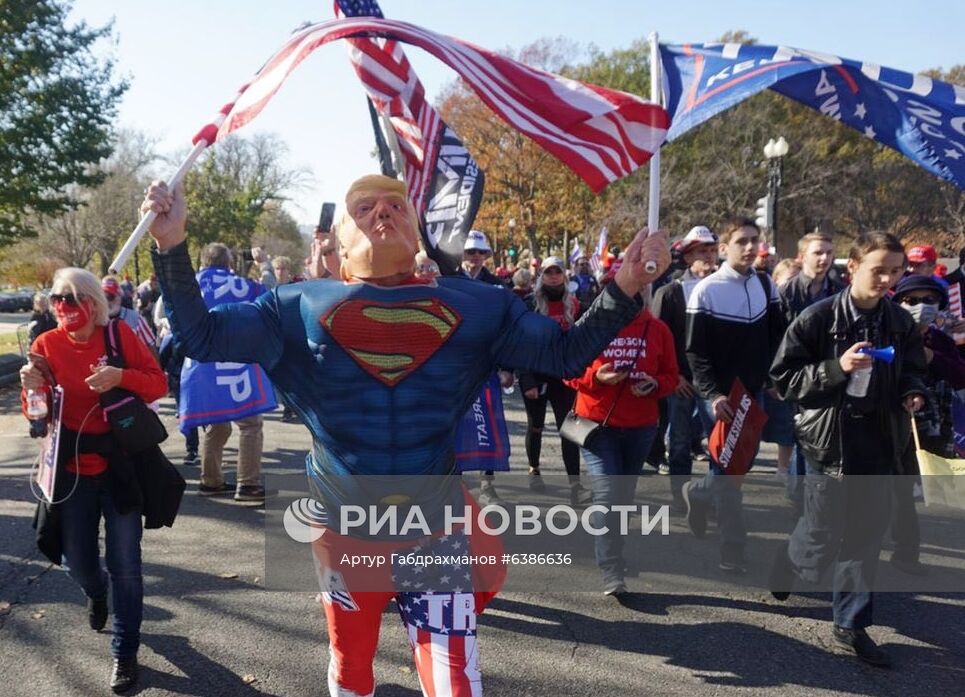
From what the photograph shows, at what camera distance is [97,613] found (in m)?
3.64

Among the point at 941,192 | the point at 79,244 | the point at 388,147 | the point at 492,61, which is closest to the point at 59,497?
the point at 388,147

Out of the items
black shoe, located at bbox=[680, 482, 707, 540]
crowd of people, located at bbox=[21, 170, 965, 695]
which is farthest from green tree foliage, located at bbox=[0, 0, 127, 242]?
black shoe, located at bbox=[680, 482, 707, 540]

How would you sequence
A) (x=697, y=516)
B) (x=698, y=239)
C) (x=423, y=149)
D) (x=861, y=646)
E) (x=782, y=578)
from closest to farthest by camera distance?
(x=861, y=646)
(x=423, y=149)
(x=782, y=578)
(x=697, y=516)
(x=698, y=239)

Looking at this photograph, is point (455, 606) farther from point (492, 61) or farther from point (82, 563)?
point (82, 563)

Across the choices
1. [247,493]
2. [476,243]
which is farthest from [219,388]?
[476,243]

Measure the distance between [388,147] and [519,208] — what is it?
A: 2470 cm

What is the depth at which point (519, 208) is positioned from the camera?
28266mm

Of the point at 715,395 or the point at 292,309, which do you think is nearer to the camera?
the point at 292,309

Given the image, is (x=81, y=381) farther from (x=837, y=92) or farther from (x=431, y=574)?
(x=837, y=92)

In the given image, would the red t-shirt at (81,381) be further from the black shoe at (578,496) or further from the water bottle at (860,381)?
the black shoe at (578,496)

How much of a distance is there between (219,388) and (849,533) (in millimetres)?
4240

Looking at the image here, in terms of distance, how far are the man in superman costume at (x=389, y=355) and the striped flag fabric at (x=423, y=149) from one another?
1282 mm

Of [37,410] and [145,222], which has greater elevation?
[145,222]

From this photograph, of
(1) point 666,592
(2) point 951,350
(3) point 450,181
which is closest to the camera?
(3) point 450,181
